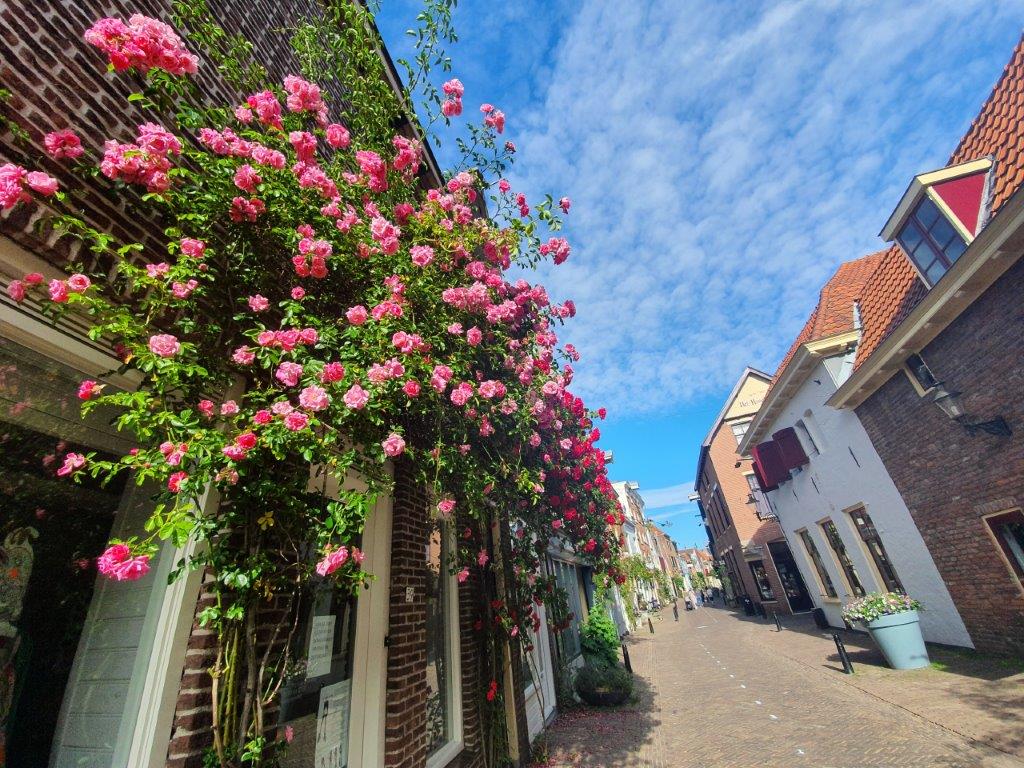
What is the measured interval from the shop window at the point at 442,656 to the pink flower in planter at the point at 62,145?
13.9 ft

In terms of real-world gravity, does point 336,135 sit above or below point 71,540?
above

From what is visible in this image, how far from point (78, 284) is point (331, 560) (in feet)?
5.48

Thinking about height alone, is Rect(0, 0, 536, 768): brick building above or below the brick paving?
above

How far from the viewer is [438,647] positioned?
491cm

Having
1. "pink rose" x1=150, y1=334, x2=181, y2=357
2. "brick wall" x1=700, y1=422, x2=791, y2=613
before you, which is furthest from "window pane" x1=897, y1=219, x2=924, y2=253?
"brick wall" x1=700, y1=422, x2=791, y2=613

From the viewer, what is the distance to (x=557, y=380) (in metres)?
4.86

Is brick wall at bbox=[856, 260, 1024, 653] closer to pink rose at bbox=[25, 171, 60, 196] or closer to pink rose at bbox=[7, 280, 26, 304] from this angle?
pink rose at bbox=[25, 171, 60, 196]

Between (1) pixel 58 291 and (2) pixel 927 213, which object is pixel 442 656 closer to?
(1) pixel 58 291

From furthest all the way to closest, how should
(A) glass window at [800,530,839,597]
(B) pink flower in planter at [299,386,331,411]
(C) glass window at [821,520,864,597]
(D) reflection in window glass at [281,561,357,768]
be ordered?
(A) glass window at [800,530,839,597]
(C) glass window at [821,520,864,597]
(D) reflection in window glass at [281,561,357,768]
(B) pink flower in planter at [299,386,331,411]

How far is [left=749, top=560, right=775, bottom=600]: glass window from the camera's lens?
22.5 metres

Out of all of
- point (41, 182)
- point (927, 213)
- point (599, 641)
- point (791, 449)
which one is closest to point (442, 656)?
point (41, 182)

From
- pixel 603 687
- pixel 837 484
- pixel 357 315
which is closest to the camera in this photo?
pixel 357 315

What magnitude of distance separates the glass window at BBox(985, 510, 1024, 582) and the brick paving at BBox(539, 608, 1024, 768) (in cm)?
198

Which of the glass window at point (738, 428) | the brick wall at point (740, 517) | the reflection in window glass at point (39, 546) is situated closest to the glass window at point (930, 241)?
the reflection in window glass at point (39, 546)
